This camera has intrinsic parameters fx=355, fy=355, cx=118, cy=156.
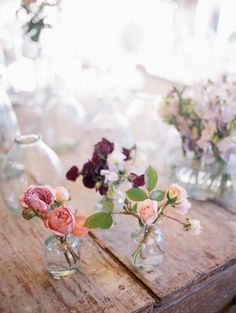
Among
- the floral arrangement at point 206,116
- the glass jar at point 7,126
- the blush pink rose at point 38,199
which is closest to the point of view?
the blush pink rose at point 38,199

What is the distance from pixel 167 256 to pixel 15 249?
308 millimetres

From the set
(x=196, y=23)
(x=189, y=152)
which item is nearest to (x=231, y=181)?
(x=189, y=152)

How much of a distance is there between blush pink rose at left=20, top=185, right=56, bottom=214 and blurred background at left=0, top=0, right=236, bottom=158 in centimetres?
51

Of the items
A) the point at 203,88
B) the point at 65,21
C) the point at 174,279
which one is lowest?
the point at 174,279

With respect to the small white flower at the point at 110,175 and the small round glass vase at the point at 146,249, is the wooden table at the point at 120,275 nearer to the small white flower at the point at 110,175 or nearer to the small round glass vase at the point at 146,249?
the small round glass vase at the point at 146,249

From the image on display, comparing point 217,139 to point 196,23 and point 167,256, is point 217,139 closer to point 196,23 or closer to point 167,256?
point 167,256

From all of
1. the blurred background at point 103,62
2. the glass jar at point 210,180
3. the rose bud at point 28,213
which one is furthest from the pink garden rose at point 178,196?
the blurred background at point 103,62

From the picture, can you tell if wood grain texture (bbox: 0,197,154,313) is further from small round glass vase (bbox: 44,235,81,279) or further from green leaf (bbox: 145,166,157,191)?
green leaf (bbox: 145,166,157,191)

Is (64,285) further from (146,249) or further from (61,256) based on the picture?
(146,249)

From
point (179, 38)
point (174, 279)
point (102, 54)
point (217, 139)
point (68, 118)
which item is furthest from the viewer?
point (102, 54)

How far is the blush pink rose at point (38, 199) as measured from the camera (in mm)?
575

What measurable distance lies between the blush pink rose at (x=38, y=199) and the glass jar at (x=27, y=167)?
31cm

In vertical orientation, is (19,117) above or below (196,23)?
below

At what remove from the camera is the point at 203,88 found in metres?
0.89
